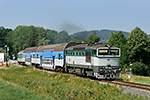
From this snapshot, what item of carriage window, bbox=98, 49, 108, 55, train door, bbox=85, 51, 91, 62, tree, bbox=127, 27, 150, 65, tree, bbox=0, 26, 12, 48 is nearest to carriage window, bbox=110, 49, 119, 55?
carriage window, bbox=98, 49, 108, 55

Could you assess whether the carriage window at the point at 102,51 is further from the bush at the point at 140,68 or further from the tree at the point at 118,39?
the tree at the point at 118,39

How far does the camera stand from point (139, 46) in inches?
2518

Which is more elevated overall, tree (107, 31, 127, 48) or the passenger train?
tree (107, 31, 127, 48)

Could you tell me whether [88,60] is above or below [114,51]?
below

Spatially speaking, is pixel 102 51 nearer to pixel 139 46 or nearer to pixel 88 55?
pixel 88 55

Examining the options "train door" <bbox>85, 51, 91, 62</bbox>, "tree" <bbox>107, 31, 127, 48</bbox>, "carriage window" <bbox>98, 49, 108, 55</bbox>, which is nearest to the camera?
"carriage window" <bbox>98, 49, 108, 55</bbox>

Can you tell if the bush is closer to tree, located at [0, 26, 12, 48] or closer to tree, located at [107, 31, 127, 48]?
tree, located at [107, 31, 127, 48]

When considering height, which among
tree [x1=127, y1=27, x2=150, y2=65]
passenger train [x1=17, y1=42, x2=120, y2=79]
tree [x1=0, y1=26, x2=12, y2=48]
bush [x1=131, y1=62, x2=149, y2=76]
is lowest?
bush [x1=131, y1=62, x2=149, y2=76]

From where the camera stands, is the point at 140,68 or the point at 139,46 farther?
the point at 139,46

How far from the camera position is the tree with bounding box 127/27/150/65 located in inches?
2522

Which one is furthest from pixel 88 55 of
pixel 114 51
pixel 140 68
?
pixel 140 68

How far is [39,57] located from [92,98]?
27833 millimetres

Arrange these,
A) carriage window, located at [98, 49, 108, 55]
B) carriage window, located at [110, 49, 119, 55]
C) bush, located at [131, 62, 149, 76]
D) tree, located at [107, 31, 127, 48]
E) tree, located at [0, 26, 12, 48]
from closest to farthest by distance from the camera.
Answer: carriage window, located at [98, 49, 108, 55], carriage window, located at [110, 49, 119, 55], bush, located at [131, 62, 149, 76], tree, located at [107, 31, 127, 48], tree, located at [0, 26, 12, 48]

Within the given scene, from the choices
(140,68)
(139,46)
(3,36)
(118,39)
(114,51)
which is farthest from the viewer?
(3,36)
